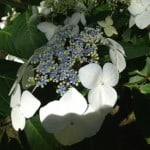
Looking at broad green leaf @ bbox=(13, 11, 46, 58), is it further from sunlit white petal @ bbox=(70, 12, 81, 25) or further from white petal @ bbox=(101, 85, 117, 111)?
white petal @ bbox=(101, 85, 117, 111)

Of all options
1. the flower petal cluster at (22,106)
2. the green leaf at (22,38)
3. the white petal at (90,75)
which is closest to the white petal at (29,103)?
the flower petal cluster at (22,106)

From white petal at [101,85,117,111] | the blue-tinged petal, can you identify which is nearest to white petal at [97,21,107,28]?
the blue-tinged petal

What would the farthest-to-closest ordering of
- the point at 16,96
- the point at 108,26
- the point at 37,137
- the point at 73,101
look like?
1. the point at 108,26
2. the point at 37,137
3. the point at 16,96
4. the point at 73,101

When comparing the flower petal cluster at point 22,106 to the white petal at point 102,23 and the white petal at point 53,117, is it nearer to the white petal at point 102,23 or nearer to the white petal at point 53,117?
the white petal at point 53,117

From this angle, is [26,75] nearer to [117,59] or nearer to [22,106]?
[22,106]

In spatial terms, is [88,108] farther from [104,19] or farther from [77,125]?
[104,19]

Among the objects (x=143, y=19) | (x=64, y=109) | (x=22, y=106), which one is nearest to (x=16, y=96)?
(x=22, y=106)
